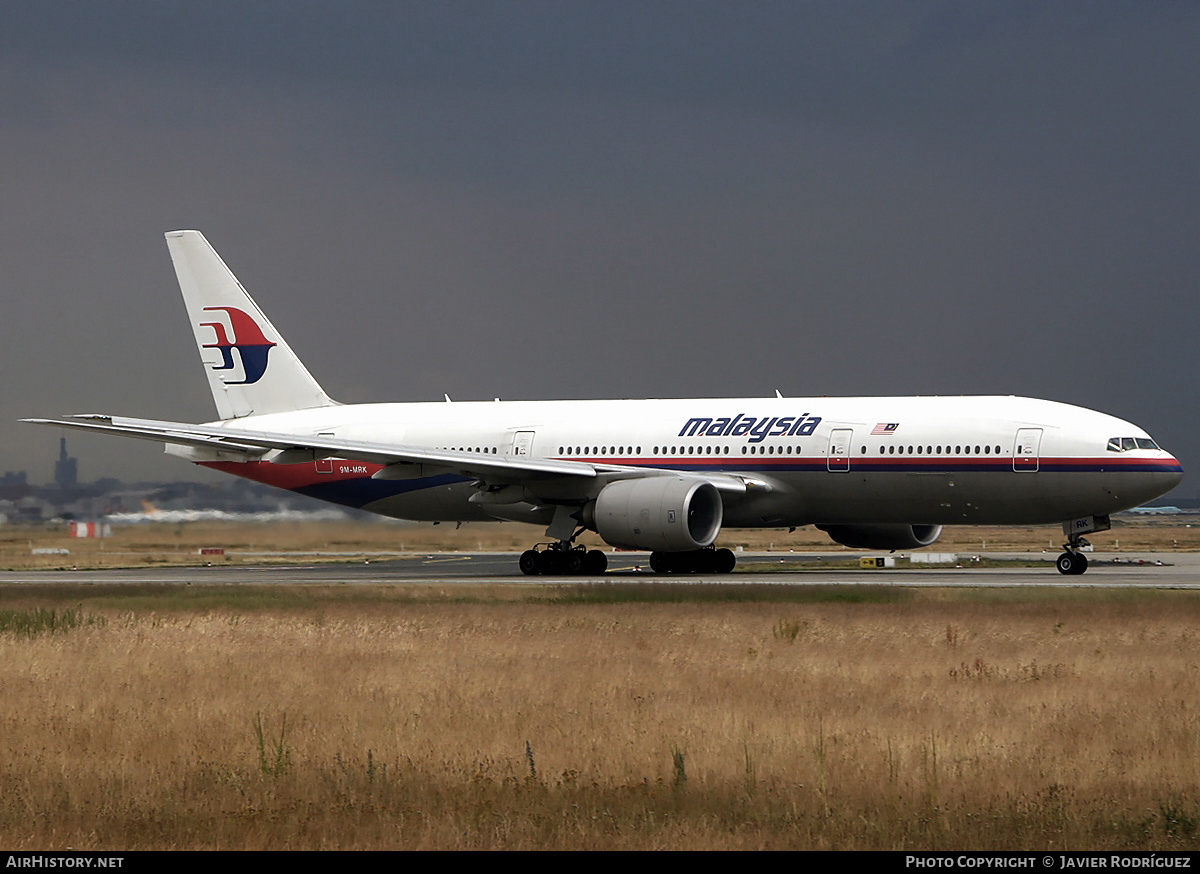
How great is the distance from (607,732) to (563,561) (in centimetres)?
2189

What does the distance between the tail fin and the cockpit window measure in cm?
2170

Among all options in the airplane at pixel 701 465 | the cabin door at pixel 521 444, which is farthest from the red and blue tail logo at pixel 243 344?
the cabin door at pixel 521 444

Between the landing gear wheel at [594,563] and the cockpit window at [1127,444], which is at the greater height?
the cockpit window at [1127,444]

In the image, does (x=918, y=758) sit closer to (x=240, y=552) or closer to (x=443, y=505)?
(x=443, y=505)

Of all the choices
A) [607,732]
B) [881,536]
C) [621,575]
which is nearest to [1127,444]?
[881,536]

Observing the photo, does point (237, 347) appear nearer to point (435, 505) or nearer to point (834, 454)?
point (435, 505)

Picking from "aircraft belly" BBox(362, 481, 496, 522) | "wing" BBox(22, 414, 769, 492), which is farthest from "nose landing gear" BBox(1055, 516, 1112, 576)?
"aircraft belly" BBox(362, 481, 496, 522)

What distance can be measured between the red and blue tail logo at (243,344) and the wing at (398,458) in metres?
5.55

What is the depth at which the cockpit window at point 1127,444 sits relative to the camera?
29594 millimetres

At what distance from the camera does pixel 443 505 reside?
36.8m

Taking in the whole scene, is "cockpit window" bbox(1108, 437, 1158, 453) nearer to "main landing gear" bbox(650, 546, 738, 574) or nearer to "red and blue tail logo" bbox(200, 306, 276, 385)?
"main landing gear" bbox(650, 546, 738, 574)

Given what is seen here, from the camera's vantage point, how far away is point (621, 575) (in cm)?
3212

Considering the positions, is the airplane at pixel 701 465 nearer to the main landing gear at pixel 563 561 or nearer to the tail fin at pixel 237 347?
the main landing gear at pixel 563 561

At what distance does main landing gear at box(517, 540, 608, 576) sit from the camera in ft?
108
